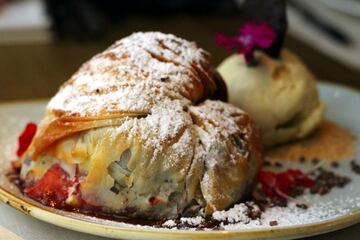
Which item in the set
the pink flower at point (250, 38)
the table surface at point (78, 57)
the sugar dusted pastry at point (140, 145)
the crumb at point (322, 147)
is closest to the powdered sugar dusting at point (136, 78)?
the sugar dusted pastry at point (140, 145)

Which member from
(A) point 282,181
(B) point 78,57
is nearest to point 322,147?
(A) point 282,181

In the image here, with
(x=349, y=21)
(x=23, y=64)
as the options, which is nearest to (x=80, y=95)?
(x=23, y=64)

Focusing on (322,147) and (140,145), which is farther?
(322,147)

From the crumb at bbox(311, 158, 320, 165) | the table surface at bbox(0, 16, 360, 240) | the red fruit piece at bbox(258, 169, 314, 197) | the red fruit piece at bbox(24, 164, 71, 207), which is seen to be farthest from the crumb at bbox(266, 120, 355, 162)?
the table surface at bbox(0, 16, 360, 240)

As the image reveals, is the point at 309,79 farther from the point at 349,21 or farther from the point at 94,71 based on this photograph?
the point at 349,21

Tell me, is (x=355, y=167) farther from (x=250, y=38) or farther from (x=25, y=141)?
(x=25, y=141)
